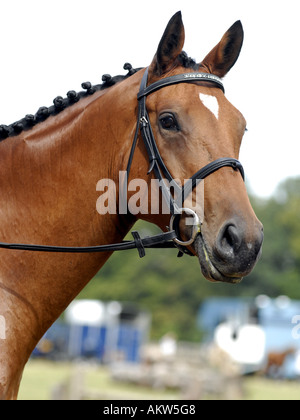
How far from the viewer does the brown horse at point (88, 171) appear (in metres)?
4.00

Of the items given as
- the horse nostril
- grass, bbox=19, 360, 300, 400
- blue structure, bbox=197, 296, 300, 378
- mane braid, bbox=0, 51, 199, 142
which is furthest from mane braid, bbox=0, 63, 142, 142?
blue structure, bbox=197, 296, 300, 378

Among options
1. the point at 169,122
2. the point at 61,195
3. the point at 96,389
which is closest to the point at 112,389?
the point at 96,389

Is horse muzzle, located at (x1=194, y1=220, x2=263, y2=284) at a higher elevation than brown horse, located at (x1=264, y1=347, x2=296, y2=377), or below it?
below

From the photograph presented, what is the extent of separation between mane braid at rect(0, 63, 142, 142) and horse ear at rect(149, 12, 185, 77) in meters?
0.40

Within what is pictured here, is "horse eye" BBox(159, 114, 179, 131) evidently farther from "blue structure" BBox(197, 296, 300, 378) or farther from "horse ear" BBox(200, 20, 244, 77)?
"blue structure" BBox(197, 296, 300, 378)

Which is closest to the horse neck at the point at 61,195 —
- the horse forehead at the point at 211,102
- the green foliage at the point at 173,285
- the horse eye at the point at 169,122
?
the horse eye at the point at 169,122

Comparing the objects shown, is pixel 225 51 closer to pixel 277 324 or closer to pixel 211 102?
pixel 211 102

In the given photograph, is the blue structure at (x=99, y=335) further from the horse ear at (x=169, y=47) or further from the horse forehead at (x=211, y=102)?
the horse forehead at (x=211, y=102)

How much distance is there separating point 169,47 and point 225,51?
0.51m

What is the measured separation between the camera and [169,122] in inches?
163

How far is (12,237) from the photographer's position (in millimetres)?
4277

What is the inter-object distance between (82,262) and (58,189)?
1.91ft

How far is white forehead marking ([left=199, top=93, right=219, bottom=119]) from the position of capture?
13.5 ft

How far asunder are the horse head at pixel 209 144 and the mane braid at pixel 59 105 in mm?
260
